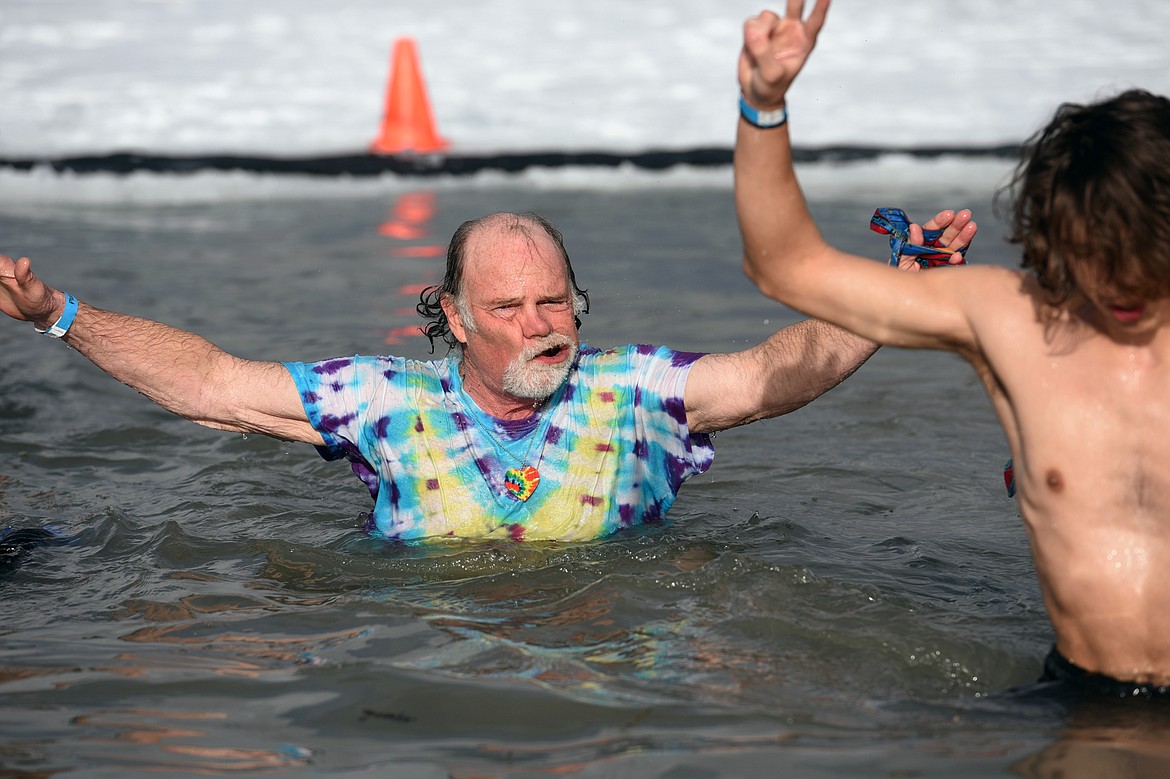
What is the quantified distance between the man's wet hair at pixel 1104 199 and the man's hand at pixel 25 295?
264cm

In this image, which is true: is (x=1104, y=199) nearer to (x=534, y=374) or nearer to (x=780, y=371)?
(x=780, y=371)

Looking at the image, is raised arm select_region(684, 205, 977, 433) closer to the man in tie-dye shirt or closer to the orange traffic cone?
the man in tie-dye shirt

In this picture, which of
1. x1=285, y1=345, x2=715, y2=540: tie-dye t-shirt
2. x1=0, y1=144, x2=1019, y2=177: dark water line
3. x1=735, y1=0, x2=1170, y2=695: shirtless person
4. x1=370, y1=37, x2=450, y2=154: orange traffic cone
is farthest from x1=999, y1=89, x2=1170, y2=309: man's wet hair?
x1=370, y1=37, x2=450, y2=154: orange traffic cone

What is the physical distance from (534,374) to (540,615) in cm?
75

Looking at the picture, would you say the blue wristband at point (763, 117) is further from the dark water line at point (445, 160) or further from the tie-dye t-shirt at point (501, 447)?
the dark water line at point (445, 160)

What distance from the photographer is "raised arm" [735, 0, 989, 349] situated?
2.67 m

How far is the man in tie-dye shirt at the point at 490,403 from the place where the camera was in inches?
165

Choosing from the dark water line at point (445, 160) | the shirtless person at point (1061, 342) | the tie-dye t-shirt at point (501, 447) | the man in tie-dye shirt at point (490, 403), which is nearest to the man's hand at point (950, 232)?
A: the shirtless person at point (1061, 342)

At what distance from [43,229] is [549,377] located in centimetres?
734

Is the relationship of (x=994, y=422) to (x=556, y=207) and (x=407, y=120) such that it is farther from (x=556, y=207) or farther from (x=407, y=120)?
(x=407, y=120)

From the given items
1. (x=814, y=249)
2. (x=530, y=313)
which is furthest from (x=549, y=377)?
(x=814, y=249)

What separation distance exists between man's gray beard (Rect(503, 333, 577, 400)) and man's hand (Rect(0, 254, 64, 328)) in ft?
4.32

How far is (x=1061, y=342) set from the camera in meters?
2.92

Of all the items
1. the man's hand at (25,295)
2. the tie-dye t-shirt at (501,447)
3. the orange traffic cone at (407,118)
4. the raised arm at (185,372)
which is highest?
the orange traffic cone at (407,118)
